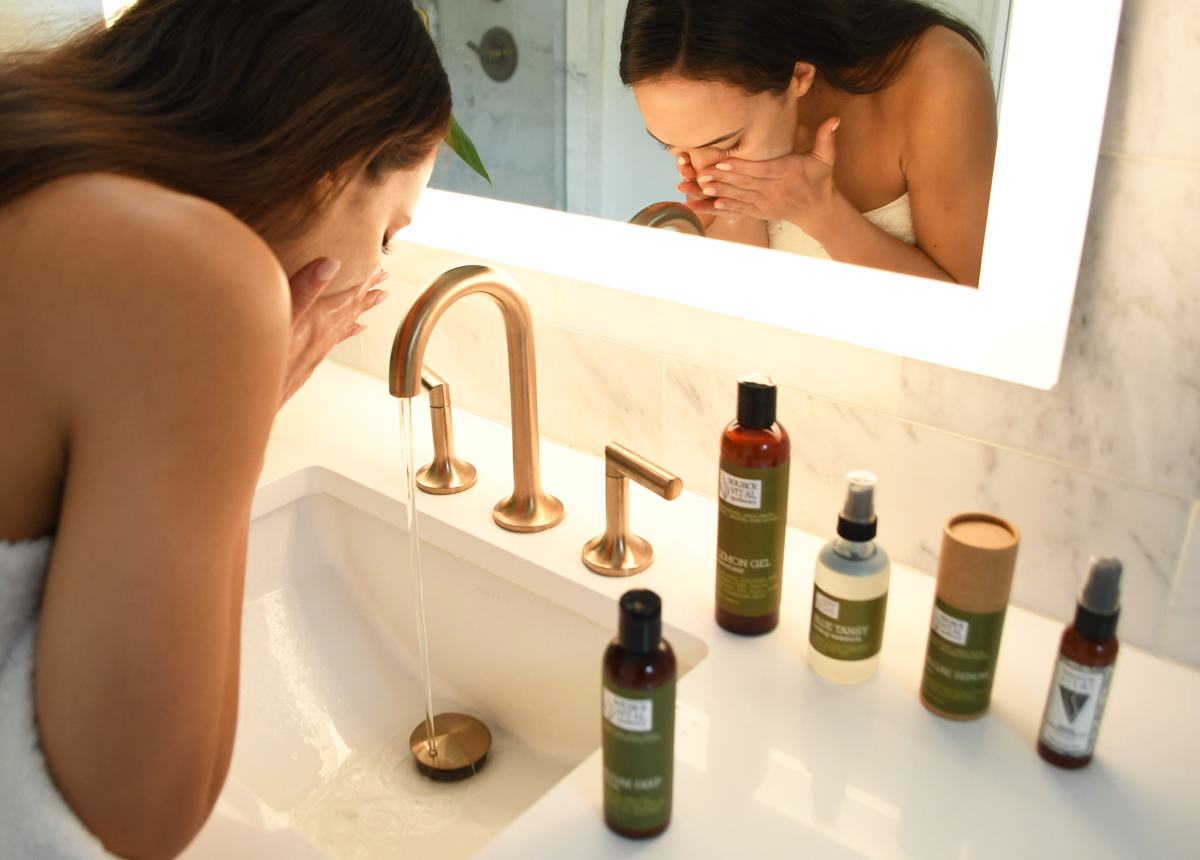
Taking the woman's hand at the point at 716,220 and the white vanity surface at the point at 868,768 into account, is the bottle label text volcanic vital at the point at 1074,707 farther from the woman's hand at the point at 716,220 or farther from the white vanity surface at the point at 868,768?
the woman's hand at the point at 716,220

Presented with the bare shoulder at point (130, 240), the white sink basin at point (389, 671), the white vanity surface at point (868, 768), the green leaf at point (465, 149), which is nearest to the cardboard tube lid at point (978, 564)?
the white vanity surface at point (868, 768)

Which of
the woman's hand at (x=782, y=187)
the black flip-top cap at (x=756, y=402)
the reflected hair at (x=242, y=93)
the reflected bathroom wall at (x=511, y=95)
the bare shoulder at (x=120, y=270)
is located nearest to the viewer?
the bare shoulder at (x=120, y=270)

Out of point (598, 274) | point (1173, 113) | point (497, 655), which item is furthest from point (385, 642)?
point (1173, 113)

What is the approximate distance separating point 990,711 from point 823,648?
0.12 m

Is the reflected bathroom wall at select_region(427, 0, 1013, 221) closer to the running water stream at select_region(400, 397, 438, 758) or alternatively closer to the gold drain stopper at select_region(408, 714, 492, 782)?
the running water stream at select_region(400, 397, 438, 758)

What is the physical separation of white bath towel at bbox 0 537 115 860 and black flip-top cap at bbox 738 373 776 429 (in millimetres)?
433

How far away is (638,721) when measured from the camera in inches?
21.2

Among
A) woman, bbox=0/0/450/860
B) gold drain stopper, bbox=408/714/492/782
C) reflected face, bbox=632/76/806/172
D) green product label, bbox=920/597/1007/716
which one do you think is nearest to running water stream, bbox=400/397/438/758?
gold drain stopper, bbox=408/714/492/782

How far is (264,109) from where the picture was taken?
61 centimetres

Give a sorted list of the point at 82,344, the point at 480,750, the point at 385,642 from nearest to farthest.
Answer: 1. the point at 82,344
2. the point at 480,750
3. the point at 385,642

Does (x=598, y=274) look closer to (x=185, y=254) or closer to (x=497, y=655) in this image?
(x=497, y=655)

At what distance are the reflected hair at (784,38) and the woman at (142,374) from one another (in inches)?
10.2

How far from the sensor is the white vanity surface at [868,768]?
58 cm

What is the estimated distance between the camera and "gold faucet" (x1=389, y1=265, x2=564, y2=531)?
75 cm
